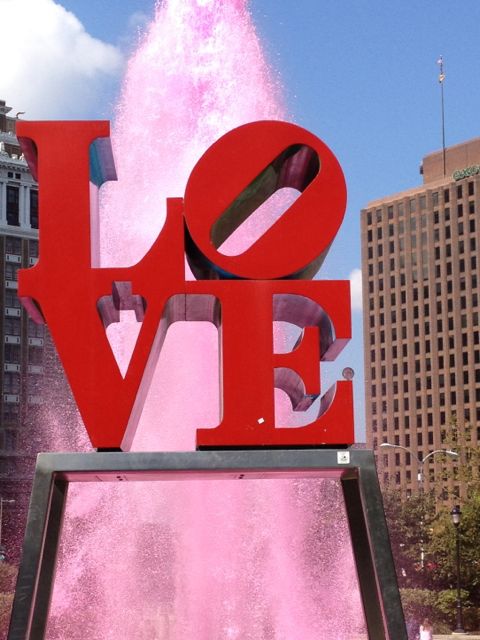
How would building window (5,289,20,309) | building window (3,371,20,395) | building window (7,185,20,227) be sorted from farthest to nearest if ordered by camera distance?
building window (7,185,20,227)
building window (5,289,20,309)
building window (3,371,20,395)

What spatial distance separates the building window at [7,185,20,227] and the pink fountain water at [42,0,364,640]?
78.4 metres

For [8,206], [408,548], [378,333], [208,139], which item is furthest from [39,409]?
[208,139]

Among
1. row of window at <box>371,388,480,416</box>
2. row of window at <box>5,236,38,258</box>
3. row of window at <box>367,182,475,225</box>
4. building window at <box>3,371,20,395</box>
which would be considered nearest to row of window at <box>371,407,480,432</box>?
row of window at <box>371,388,480,416</box>

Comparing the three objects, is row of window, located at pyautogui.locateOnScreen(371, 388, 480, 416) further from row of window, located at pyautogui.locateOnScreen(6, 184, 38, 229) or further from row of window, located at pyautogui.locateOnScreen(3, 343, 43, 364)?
row of window, located at pyautogui.locateOnScreen(6, 184, 38, 229)

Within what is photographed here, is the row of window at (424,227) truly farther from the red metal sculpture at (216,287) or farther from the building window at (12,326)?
the red metal sculpture at (216,287)

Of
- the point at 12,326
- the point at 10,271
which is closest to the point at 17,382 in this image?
the point at 12,326

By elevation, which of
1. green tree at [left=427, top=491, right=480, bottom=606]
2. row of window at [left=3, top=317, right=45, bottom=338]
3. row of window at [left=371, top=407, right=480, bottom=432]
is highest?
row of window at [left=371, top=407, right=480, bottom=432]

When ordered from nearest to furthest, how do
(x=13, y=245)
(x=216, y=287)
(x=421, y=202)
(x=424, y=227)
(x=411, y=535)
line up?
(x=216, y=287) < (x=411, y=535) < (x=13, y=245) < (x=421, y=202) < (x=424, y=227)

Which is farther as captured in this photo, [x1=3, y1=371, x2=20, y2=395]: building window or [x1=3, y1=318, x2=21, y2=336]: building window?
[x1=3, y1=318, x2=21, y2=336]: building window

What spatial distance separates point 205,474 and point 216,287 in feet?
7.27

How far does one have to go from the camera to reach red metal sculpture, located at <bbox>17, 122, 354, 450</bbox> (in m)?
14.2

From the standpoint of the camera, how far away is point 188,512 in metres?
21.9

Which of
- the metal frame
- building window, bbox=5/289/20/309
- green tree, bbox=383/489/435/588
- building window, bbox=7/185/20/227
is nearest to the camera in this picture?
the metal frame

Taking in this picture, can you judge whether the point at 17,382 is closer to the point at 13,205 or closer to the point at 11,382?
the point at 11,382
